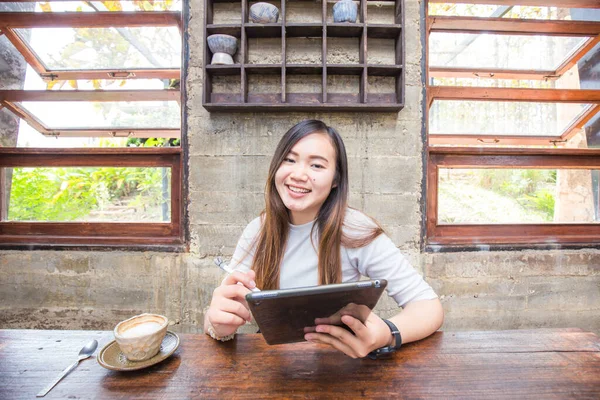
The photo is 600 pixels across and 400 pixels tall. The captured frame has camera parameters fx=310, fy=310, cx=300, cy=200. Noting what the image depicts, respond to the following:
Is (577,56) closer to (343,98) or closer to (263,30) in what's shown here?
(343,98)

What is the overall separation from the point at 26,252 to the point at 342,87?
2.31 metres

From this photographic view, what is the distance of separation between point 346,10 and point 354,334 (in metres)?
1.79

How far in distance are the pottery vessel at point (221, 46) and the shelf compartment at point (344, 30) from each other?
583mm

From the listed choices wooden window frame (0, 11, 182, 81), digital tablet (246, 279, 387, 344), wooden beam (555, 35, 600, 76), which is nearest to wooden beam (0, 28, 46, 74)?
wooden window frame (0, 11, 182, 81)

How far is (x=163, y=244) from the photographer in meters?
2.00

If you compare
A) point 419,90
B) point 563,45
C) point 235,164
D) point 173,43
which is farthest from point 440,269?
point 173,43

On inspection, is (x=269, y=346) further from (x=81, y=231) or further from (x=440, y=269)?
(x=81, y=231)

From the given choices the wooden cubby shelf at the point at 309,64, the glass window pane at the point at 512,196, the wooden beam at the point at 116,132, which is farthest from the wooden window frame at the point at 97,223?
the glass window pane at the point at 512,196

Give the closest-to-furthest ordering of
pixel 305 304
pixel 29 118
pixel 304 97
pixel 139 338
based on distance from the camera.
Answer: pixel 305 304 < pixel 139 338 < pixel 304 97 < pixel 29 118

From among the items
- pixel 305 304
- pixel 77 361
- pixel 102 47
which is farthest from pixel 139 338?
pixel 102 47

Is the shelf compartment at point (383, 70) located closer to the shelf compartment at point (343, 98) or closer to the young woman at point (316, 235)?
the shelf compartment at point (343, 98)

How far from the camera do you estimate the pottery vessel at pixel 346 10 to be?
1809mm

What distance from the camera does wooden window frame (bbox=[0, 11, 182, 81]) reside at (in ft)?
6.60

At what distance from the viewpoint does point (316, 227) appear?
120cm
